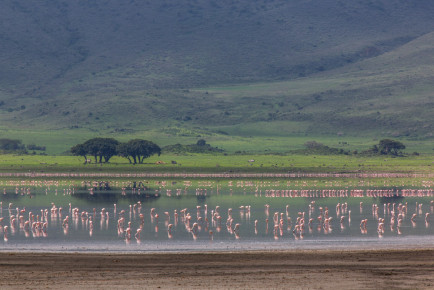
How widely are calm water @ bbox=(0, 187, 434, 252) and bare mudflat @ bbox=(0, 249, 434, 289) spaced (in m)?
2.64

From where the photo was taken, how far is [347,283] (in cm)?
2456

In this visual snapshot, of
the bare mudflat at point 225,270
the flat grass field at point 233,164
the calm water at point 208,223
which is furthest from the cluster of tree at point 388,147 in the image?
the bare mudflat at point 225,270

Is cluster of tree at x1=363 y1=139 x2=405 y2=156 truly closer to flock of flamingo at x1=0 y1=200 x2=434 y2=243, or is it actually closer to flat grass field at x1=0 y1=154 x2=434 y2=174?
flat grass field at x1=0 y1=154 x2=434 y2=174

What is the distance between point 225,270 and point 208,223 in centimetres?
Result: 1578

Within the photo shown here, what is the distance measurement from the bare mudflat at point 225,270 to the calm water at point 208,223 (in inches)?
104

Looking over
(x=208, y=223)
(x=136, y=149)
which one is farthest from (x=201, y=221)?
(x=136, y=149)

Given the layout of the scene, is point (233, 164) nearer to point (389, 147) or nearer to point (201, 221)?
point (389, 147)

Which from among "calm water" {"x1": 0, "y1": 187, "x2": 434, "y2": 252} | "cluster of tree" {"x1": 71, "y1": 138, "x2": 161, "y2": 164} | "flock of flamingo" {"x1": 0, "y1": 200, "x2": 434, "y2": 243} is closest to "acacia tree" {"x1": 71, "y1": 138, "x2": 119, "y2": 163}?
"cluster of tree" {"x1": 71, "y1": 138, "x2": 161, "y2": 164}

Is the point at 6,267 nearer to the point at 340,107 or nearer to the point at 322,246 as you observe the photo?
the point at 322,246

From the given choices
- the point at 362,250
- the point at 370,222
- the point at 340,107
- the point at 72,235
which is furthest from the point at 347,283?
the point at 340,107

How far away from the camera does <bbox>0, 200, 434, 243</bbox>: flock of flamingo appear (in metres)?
38.5

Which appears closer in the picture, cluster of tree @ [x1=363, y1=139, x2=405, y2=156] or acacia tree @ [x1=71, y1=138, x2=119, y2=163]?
acacia tree @ [x1=71, y1=138, x2=119, y2=163]

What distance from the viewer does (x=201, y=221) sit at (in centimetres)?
4331

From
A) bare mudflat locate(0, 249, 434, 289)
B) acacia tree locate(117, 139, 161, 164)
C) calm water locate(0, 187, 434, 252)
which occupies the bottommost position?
bare mudflat locate(0, 249, 434, 289)
